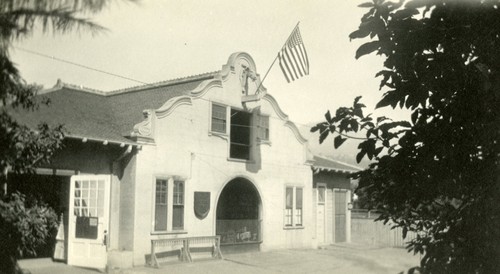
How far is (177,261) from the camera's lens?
1448 cm

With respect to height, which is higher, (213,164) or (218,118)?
(218,118)

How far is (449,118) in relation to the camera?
11.7 feet

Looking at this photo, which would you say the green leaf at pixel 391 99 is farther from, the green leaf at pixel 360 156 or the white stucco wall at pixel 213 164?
the white stucco wall at pixel 213 164

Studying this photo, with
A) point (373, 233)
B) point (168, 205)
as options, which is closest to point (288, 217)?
point (168, 205)

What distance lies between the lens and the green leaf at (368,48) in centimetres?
357

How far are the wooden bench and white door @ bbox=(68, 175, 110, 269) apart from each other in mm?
1520

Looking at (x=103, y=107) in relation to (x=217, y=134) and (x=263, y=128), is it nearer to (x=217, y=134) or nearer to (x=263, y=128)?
(x=217, y=134)

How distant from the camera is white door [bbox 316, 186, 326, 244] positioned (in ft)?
70.1

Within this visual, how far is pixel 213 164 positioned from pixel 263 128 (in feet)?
9.66

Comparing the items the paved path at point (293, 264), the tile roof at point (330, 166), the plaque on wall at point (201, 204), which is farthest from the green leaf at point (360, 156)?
the tile roof at point (330, 166)

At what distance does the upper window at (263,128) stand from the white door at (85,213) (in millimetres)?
6578

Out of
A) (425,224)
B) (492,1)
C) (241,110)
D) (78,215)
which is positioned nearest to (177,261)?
(78,215)

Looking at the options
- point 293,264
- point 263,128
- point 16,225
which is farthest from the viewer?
point 263,128

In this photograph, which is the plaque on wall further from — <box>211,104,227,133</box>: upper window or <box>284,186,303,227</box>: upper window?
<box>284,186,303,227</box>: upper window
